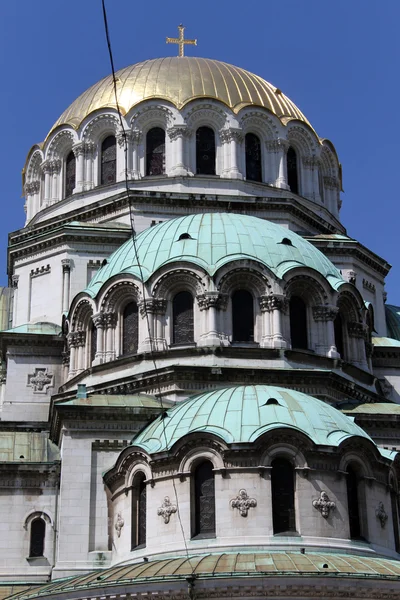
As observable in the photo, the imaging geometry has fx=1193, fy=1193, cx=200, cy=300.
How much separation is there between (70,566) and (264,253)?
393 inches

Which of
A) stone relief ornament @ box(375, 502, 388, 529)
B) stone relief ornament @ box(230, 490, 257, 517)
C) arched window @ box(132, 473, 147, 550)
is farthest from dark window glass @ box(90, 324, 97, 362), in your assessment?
stone relief ornament @ box(375, 502, 388, 529)

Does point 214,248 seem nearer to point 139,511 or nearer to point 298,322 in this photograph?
point 298,322

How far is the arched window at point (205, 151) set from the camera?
39062 mm

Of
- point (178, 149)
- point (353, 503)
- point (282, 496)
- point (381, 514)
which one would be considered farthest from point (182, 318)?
point (178, 149)

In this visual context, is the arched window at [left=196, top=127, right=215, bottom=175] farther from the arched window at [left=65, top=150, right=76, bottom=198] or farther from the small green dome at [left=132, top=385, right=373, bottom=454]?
the small green dome at [left=132, top=385, right=373, bottom=454]

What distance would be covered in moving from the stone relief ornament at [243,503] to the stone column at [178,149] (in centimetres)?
1535

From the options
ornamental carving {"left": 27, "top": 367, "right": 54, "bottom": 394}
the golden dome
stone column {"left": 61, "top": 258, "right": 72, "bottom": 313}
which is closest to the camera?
ornamental carving {"left": 27, "top": 367, "right": 54, "bottom": 394}

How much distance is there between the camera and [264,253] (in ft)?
105

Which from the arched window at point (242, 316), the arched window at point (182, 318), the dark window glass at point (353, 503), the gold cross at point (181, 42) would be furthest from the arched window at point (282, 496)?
the gold cross at point (181, 42)

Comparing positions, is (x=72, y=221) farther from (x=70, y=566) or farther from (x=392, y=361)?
(x=70, y=566)

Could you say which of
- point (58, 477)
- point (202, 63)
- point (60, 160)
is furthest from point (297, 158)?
point (58, 477)

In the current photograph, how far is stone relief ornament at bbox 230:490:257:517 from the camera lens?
992 inches

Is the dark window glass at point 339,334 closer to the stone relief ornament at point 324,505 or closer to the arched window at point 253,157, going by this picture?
the stone relief ornament at point 324,505

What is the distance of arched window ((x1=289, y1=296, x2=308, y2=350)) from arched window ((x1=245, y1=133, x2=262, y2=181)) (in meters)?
8.34
